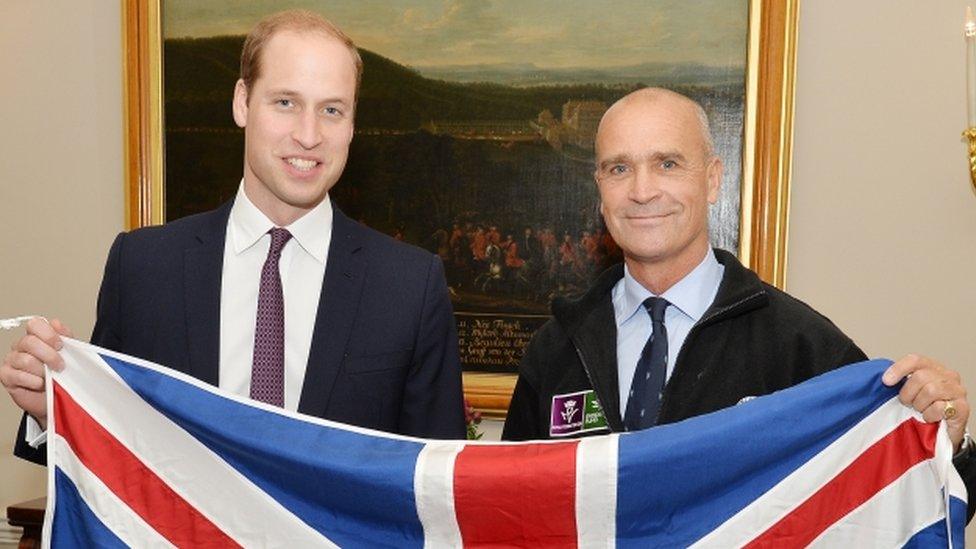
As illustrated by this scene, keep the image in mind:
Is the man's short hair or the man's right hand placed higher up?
the man's short hair

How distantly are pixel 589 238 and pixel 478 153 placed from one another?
0.48 metres

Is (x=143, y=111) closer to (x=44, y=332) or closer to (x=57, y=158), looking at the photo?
(x=57, y=158)

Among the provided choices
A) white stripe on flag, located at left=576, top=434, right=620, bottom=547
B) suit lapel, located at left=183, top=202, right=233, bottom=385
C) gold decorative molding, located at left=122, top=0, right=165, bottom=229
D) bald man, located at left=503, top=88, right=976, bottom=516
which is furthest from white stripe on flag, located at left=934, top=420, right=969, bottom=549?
gold decorative molding, located at left=122, top=0, right=165, bottom=229

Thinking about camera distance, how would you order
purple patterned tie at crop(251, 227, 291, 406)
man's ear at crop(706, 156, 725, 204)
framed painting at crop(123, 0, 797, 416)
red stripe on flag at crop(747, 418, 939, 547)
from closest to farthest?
red stripe on flag at crop(747, 418, 939, 547)
purple patterned tie at crop(251, 227, 291, 406)
man's ear at crop(706, 156, 725, 204)
framed painting at crop(123, 0, 797, 416)

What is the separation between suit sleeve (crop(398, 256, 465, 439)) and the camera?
224 cm

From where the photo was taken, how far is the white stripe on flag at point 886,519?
191cm

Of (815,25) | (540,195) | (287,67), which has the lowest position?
(540,195)

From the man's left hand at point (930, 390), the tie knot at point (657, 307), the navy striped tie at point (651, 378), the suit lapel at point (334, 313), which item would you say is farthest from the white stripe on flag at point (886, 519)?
the suit lapel at point (334, 313)

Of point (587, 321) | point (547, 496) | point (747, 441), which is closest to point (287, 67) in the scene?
point (587, 321)

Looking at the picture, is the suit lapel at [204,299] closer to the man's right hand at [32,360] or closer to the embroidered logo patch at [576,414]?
the man's right hand at [32,360]

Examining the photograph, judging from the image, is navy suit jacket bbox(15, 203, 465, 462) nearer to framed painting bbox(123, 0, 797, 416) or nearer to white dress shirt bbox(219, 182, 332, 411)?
white dress shirt bbox(219, 182, 332, 411)

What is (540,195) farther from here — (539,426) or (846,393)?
(846,393)

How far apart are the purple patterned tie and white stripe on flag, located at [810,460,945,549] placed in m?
1.01

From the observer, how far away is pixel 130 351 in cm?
223
